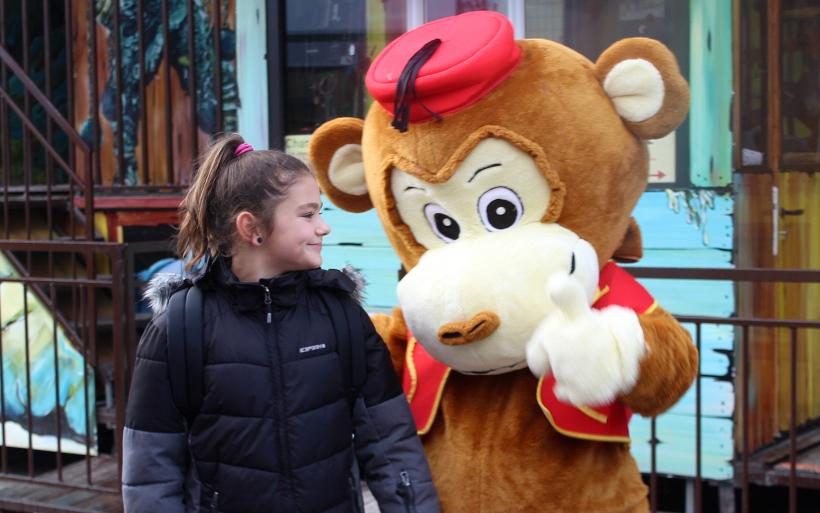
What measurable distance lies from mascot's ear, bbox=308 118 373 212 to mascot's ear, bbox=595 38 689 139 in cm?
71

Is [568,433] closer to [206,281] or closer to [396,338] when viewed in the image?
[396,338]

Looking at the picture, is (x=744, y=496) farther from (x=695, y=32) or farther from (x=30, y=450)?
(x=30, y=450)

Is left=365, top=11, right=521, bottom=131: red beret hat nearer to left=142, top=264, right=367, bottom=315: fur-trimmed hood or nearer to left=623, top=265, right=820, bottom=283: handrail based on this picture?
left=142, top=264, right=367, bottom=315: fur-trimmed hood

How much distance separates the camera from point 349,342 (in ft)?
7.64

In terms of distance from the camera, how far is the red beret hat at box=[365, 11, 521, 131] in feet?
7.42

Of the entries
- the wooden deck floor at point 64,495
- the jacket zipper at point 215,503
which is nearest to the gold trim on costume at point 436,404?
the jacket zipper at point 215,503


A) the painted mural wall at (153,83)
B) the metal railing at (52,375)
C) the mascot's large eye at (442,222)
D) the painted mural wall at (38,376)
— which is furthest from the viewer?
the painted mural wall at (153,83)

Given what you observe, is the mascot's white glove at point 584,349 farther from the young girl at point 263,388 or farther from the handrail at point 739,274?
the handrail at point 739,274

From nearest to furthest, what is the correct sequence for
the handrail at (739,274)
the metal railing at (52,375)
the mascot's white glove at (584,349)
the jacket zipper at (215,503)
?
the mascot's white glove at (584,349)
the jacket zipper at (215,503)
the handrail at (739,274)
the metal railing at (52,375)

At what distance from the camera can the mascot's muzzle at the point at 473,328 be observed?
84.4 inches

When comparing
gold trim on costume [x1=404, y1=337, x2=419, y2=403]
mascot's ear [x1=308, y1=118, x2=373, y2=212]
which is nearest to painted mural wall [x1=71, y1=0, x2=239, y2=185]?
mascot's ear [x1=308, y1=118, x2=373, y2=212]

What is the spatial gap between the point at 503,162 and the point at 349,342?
22.5 inches

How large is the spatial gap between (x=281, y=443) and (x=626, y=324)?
827 millimetres

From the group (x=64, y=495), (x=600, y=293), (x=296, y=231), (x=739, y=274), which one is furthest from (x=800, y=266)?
(x=64, y=495)
